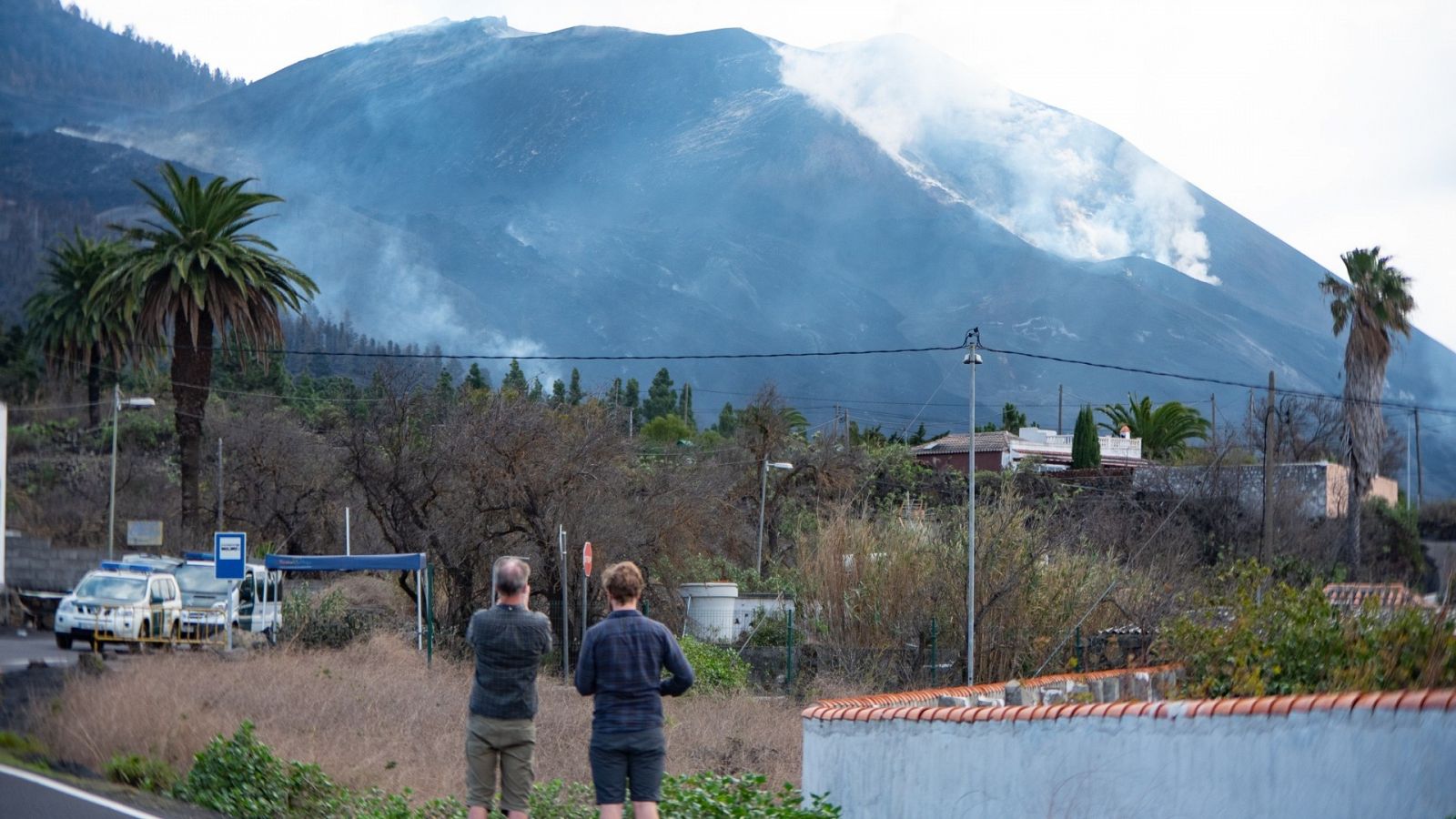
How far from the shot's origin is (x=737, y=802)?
10195mm

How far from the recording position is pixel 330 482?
44250 mm

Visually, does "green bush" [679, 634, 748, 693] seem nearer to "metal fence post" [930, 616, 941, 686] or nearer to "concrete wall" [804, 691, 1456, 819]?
"metal fence post" [930, 616, 941, 686]

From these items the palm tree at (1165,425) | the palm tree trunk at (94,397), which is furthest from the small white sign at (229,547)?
the palm tree at (1165,425)

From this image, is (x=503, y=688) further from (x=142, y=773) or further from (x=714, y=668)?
(x=714, y=668)

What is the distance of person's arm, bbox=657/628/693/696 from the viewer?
8.04 m

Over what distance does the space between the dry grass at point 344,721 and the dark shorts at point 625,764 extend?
166 inches

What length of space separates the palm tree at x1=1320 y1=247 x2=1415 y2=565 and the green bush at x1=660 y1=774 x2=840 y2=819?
4091 cm

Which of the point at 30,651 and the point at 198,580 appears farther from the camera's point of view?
the point at 198,580

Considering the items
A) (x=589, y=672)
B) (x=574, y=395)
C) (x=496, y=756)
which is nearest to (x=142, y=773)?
(x=496, y=756)

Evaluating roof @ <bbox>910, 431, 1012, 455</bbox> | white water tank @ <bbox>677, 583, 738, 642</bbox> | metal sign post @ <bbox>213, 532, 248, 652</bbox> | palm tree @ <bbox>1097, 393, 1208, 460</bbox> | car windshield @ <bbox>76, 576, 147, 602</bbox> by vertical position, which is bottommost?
white water tank @ <bbox>677, 583, 738, 642</bbox>

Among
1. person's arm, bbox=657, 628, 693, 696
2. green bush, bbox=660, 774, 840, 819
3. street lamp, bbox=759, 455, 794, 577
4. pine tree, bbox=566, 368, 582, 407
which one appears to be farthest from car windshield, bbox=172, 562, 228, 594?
person's arm, bbox=657, 628, 693, 696

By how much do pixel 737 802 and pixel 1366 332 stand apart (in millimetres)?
43836

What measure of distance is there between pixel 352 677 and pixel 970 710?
11.5 metres

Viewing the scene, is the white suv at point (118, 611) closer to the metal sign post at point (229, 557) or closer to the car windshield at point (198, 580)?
the car windshield at point (198, 580)
